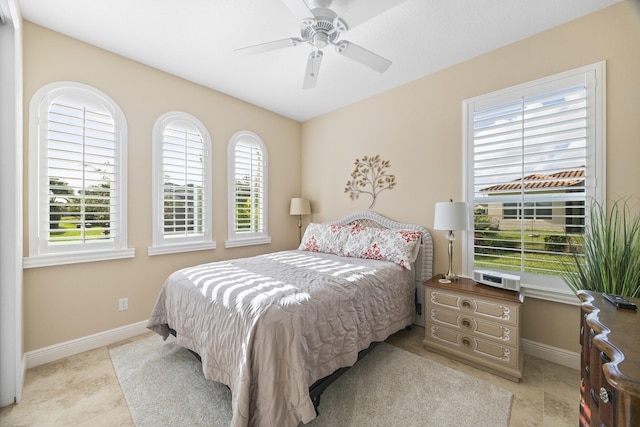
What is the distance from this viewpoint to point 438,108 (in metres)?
2.96

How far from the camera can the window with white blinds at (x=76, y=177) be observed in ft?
7.36

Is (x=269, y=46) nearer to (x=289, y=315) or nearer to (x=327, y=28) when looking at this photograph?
(x=327, y=28)

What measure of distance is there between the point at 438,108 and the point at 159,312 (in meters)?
3.52

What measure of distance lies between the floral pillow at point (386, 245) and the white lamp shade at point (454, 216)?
15.8 inches

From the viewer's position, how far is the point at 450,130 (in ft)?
9.39

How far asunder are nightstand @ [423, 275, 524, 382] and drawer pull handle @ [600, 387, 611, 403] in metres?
1.25

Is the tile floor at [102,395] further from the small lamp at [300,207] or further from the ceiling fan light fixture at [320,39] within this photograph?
the ceiling fan light fixture at [320,39]

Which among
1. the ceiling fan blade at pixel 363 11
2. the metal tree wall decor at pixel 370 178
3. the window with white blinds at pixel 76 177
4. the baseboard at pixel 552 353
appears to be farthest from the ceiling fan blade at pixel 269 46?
the baseboard at pixel 552 353

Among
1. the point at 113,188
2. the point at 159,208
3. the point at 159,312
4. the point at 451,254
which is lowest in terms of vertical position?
the point at 159,312

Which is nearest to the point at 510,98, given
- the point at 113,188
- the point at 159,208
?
the point at 159,208

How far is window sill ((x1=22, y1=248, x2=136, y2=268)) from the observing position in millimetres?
2201

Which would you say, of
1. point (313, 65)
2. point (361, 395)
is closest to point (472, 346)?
point (361, 395)

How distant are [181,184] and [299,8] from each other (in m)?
2.29

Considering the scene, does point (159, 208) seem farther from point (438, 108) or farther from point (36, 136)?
point (438, 108)
